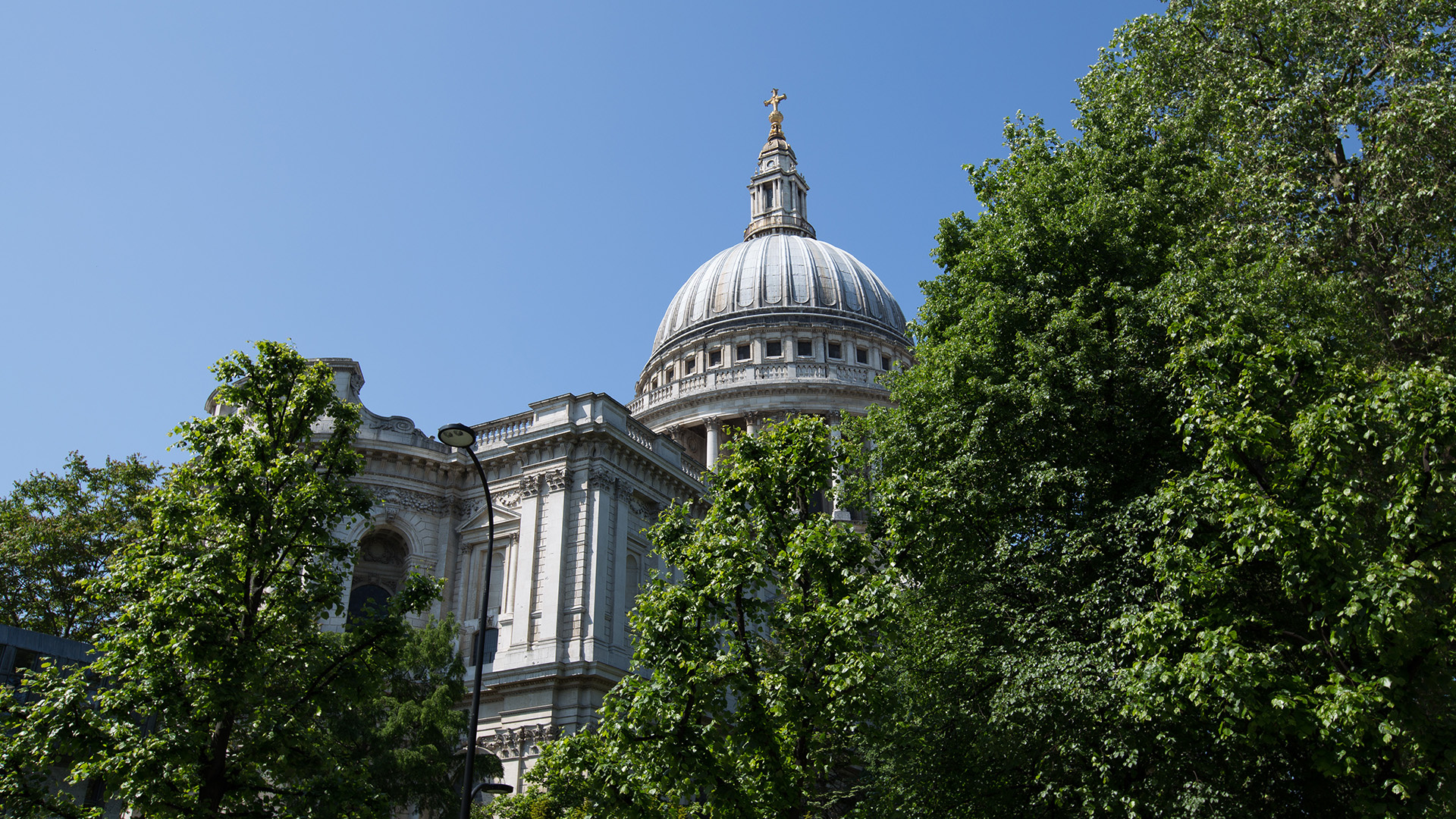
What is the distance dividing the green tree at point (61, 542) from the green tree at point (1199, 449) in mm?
23729

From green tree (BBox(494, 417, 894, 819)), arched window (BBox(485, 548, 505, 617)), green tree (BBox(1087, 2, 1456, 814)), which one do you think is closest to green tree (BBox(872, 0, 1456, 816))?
green tree (BBox(1087, 2, 1456, 814))

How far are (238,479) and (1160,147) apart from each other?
17.3 meters

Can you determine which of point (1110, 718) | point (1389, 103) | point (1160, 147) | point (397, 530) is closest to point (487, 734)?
point (397, 530)

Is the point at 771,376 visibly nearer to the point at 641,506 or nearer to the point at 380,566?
the point at 641,506

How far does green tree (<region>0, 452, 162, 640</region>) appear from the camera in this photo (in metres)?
32.6

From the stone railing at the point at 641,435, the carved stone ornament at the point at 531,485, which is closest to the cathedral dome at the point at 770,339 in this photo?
the stone railing at the point at 641,435

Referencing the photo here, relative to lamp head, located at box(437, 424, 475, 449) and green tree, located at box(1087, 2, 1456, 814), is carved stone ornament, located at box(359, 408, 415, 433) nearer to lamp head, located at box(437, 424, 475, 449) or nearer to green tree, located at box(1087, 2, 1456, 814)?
lamp head, located at box(437, 424, 475, 449)

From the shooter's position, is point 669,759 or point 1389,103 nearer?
point 669,759

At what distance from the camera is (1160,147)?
2133cm

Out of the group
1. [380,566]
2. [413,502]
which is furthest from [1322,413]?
[380,566]

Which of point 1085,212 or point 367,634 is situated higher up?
point 1085,212

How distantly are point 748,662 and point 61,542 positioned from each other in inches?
992

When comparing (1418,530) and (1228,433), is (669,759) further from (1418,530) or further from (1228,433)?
(1418,530)

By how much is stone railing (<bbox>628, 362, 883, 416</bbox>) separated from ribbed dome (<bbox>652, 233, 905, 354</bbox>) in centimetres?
586
